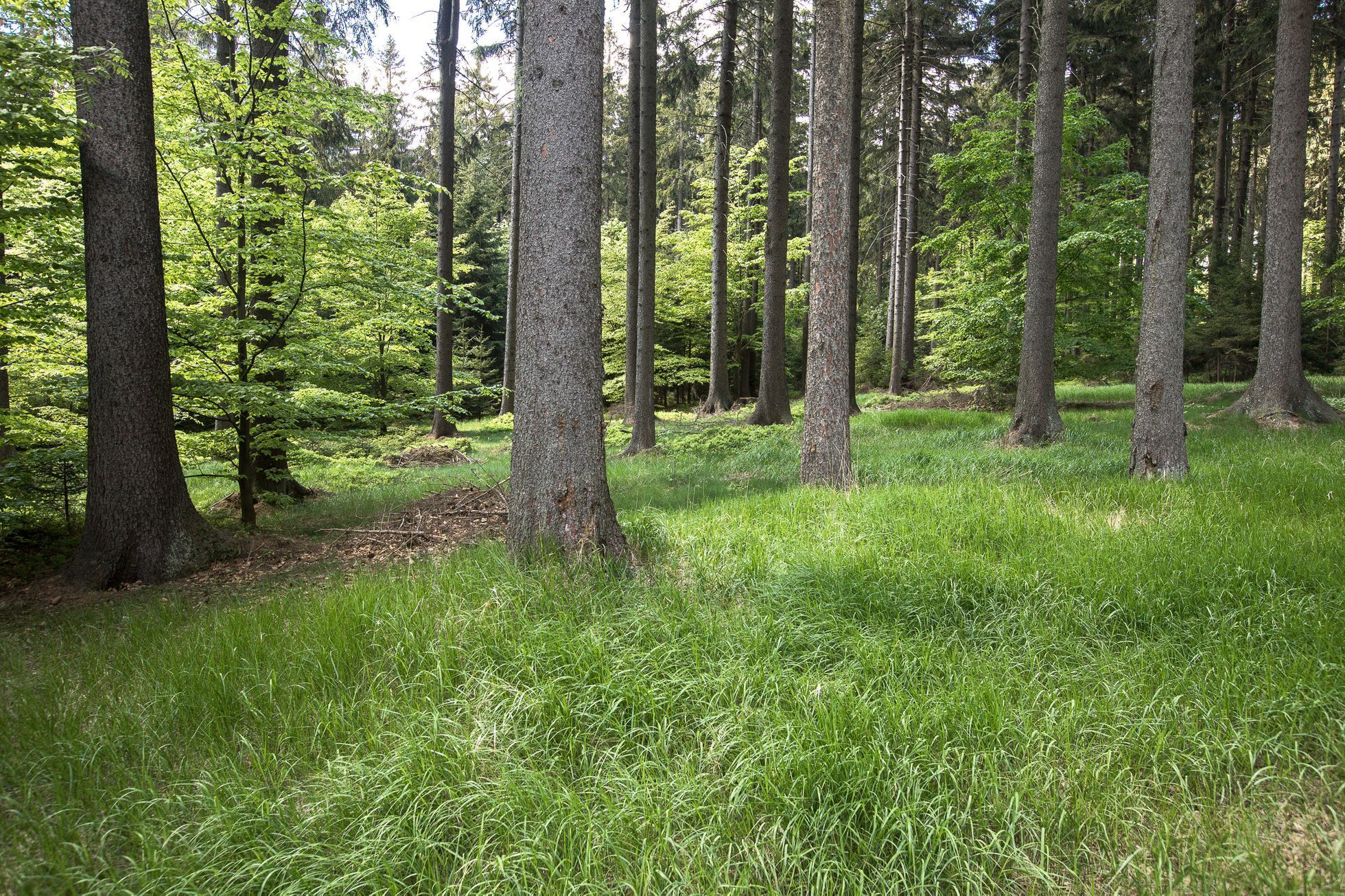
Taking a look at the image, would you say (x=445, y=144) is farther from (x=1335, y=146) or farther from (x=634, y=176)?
(x=1335, y=146)

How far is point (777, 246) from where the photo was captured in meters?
13.4

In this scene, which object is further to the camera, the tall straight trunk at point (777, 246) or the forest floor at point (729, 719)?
the tall straight trunk at point (777, 246)

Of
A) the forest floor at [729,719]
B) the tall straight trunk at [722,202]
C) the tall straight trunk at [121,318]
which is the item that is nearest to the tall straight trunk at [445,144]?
the tall straight trunk at [722,202]

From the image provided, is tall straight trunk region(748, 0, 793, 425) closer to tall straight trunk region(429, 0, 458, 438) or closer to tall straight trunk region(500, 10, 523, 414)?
tall straight trunk region(500, 10, 523, 414)

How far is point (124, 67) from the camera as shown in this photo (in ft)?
16.4

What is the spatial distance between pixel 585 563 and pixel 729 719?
183cm

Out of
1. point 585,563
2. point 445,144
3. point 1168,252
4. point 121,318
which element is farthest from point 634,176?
point 585,563

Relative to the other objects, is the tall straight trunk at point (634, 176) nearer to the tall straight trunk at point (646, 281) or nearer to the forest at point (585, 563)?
the tall straight trunk at point (646, 281)

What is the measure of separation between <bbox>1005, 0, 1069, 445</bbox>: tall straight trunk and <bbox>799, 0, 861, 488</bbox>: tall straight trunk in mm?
4297

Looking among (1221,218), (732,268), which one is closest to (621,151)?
(732,268)

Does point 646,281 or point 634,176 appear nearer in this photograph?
point 646,281

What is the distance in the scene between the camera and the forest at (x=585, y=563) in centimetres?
205

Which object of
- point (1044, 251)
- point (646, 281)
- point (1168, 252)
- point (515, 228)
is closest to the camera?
point (1168, 252)

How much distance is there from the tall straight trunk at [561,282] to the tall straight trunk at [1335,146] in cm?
1763
